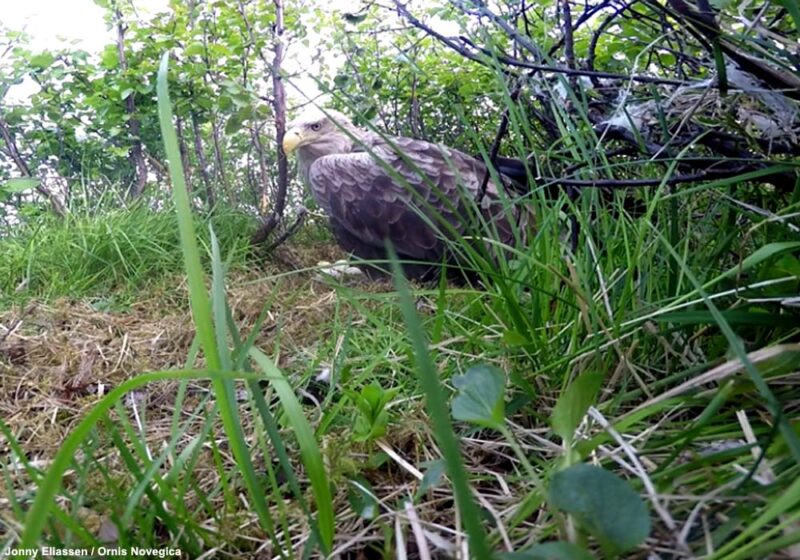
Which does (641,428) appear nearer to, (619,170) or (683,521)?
(683,521)

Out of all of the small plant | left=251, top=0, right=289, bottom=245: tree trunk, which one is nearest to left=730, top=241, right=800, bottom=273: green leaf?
the small plant

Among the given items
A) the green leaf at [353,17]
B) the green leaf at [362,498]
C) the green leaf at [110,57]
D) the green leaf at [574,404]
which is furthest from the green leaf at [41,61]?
the green leaf at [574,404]

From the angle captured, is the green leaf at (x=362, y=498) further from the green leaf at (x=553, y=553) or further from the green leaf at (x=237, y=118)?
the green leaf at (x=237, y=118)

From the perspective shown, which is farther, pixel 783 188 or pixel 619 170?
pixel 619 170

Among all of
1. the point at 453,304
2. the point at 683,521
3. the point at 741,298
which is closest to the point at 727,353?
the point at 741,298

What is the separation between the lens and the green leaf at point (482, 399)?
0.69m

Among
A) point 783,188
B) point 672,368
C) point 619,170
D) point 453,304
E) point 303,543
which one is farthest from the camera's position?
point 453,304

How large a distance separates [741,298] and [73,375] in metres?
1.52

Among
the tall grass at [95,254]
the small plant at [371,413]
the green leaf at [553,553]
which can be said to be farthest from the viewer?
the tall grass at [95,254]

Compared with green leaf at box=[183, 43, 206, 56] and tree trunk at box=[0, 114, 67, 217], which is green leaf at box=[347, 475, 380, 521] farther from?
tree trunk at box=[0, 114, 67, 217]

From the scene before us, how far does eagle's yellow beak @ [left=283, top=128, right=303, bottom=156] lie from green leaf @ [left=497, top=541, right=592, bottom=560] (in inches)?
124

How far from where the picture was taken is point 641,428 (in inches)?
31.6

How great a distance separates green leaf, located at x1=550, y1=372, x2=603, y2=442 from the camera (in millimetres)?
659

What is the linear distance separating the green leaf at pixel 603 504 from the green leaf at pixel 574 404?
0.13m
